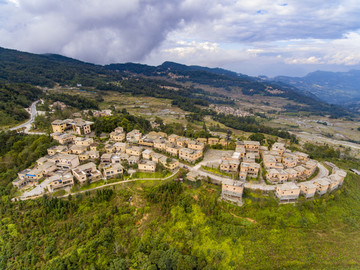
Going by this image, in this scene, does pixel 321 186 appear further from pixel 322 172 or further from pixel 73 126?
pixel 73 126

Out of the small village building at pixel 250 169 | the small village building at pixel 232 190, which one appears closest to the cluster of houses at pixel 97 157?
the small village building at pixel 250 169

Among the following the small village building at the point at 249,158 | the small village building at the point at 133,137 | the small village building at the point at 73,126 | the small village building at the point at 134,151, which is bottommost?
the small village building at the point at 249,158

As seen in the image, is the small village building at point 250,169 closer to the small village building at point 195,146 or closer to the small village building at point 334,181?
the small village building at point 195,146

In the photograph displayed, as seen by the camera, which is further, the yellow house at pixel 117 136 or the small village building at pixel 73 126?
the small village building at pixel 73 126

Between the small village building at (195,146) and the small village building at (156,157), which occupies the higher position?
the small village building at (195,146)

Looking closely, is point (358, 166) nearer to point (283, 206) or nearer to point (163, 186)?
point (283, 206)

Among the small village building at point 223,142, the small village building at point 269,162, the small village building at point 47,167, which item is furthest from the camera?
the small village building at point 223,142

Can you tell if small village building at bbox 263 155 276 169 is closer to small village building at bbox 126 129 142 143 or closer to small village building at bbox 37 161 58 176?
small village building at bbox 126 129 142 143

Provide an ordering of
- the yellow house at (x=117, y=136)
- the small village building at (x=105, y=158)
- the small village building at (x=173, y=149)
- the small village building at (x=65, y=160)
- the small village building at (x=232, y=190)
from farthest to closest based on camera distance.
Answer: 1. the yellow house at (x=117, y=136)
2. the small village building at (x=173, y=149)
3. the small village building at (x=105, y=158)
4. the small village building at (x=65, y=160)
5. the small village building at (x=232, y=190)

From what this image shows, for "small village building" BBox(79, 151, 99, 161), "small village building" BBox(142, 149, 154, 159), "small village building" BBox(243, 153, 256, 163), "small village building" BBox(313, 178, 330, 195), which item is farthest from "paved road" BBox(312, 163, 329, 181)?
"small village building" BBox(79, 151, 99, 161)

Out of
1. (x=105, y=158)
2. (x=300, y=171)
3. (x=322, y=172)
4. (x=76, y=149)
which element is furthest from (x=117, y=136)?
(x=322, y=172)
